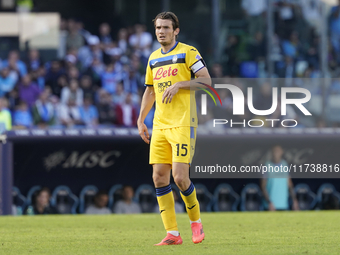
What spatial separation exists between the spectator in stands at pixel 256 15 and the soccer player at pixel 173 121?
8543mm

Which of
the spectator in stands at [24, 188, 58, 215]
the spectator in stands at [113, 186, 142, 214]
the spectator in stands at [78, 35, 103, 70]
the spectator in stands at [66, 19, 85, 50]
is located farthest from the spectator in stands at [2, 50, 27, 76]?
the spectator in stands at [113, 186, 142, 214]

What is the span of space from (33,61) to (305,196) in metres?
6.09

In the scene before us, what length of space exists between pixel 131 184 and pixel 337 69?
17.0 ft

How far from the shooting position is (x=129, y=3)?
15.0 meters

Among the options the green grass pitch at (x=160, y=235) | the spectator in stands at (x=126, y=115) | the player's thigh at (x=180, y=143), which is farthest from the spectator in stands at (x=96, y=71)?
the player's thigh at (x=180, y=143)

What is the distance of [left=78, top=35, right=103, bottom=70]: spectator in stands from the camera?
42.1 ft

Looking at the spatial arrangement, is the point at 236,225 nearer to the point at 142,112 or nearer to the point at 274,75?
the point at 142,112

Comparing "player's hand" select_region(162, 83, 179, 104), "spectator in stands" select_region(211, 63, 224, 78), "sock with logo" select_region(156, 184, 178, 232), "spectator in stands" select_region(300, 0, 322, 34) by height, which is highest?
"spectator in stands" select_region(300, 0, 322, 34)

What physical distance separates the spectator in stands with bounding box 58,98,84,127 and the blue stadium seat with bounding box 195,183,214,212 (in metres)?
2.44

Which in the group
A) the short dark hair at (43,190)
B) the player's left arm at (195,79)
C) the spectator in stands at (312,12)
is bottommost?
the short dark hair at (43,190)

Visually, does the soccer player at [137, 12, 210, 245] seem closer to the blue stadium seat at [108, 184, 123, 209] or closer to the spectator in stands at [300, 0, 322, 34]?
the blue stadium seat at [108, 184, 123, 209]

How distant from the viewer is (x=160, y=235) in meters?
6.11

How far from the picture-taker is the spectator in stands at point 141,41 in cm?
1339

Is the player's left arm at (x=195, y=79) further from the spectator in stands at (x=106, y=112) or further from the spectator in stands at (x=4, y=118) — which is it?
the spectator in stands at (x=106, y=112)
